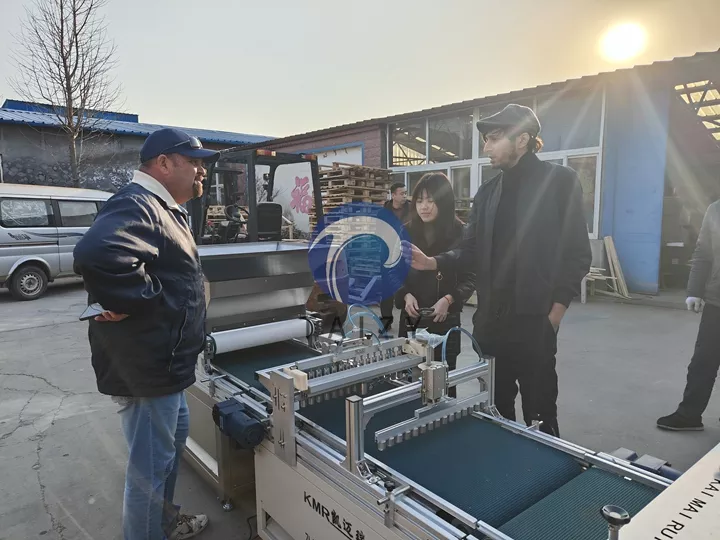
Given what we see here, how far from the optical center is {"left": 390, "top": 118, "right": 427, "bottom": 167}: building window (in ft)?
32.0

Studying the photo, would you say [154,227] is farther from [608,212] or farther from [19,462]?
[608,212]

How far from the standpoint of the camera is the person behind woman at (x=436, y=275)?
Answer: 2652 mm

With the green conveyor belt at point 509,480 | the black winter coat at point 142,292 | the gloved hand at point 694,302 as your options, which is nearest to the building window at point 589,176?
the gloved hand at point 694,302

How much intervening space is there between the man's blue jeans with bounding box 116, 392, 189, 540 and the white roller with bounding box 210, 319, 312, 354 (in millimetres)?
697

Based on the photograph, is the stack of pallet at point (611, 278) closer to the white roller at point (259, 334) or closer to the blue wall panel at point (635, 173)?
the blue wall panel at point (635, 173)

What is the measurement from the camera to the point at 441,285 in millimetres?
2705

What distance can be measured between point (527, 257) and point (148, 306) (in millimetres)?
1558

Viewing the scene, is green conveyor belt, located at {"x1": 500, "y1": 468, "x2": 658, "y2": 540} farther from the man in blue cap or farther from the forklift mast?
the forklift mast

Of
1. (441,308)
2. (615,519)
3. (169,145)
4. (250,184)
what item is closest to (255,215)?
(250,184)

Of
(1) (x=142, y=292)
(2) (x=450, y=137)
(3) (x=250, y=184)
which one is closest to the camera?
(1) (x=142, y=292)

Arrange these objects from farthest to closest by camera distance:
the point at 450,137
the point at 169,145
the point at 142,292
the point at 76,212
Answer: the point at 450,137 → the point at 76,212 → the point at 169,145 → the point at 142,292

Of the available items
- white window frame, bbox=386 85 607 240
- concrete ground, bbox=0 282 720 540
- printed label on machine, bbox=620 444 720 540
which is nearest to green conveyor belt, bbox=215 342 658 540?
printed label on machine, bbox=620 444 720 540

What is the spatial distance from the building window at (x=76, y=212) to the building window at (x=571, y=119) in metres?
8.27

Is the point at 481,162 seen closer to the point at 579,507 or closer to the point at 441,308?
the point at 441,308
